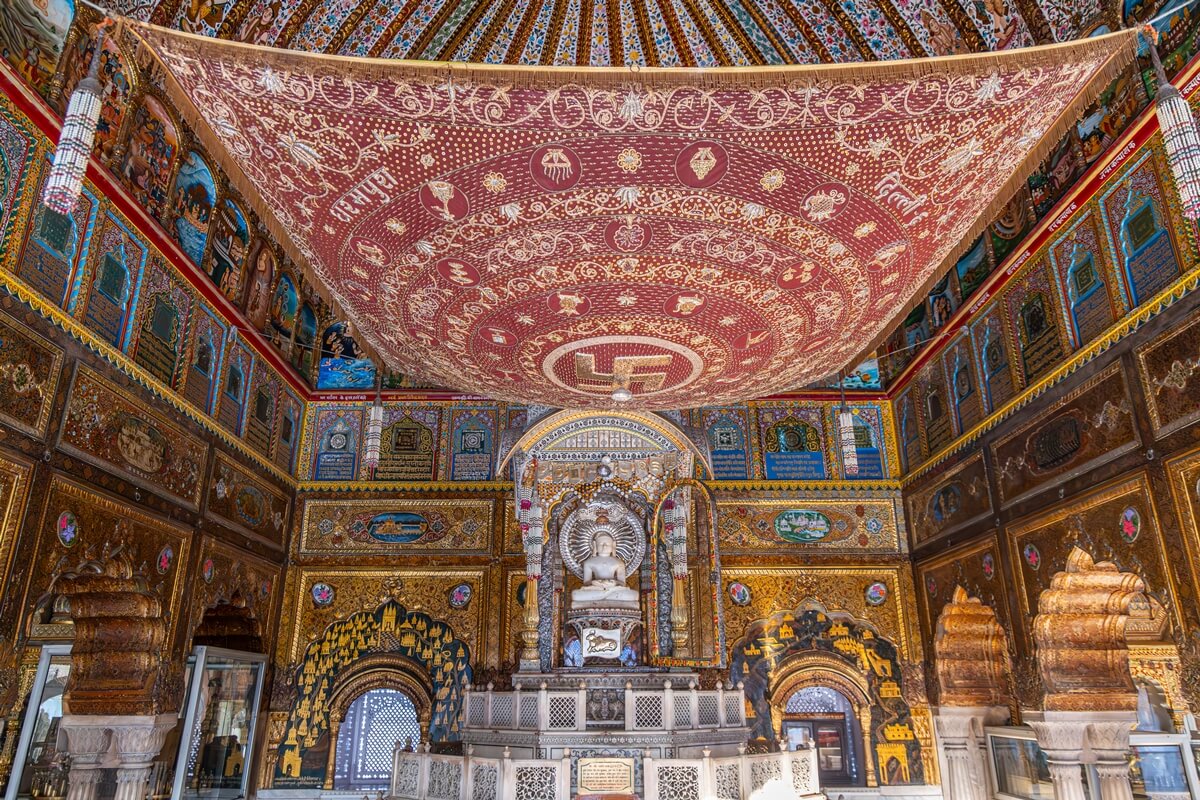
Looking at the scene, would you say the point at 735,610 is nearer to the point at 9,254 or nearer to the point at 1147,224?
the point at 1147,224

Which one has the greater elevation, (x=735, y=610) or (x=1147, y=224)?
(x=1147, y=224)

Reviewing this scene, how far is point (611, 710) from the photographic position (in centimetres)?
1004

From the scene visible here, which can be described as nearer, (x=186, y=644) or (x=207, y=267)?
(x=186, y=644)

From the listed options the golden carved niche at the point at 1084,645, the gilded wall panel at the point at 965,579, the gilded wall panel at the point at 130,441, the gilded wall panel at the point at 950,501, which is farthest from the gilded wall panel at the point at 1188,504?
the gilded wall panel at the point at 130,441

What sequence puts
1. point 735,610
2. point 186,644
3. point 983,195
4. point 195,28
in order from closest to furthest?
point 983,195 → point 195,28 → point 186,644 → point 735,610

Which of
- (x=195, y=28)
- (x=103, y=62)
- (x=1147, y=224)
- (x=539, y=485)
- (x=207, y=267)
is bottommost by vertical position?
(x=539, y=485)

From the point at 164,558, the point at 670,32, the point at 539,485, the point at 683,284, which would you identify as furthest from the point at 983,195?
the point at 164,558

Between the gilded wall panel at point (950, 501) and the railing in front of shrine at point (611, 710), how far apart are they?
173 inches

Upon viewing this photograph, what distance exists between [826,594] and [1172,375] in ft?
23.3

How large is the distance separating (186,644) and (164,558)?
1.25m

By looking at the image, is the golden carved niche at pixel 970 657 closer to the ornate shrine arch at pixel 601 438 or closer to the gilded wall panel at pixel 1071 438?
the gilded wall panel at pixel 1071 438

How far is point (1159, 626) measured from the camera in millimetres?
11242

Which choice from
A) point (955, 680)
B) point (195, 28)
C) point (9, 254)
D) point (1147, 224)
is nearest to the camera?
point (9, 254)

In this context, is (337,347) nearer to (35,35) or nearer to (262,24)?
(262,24)
